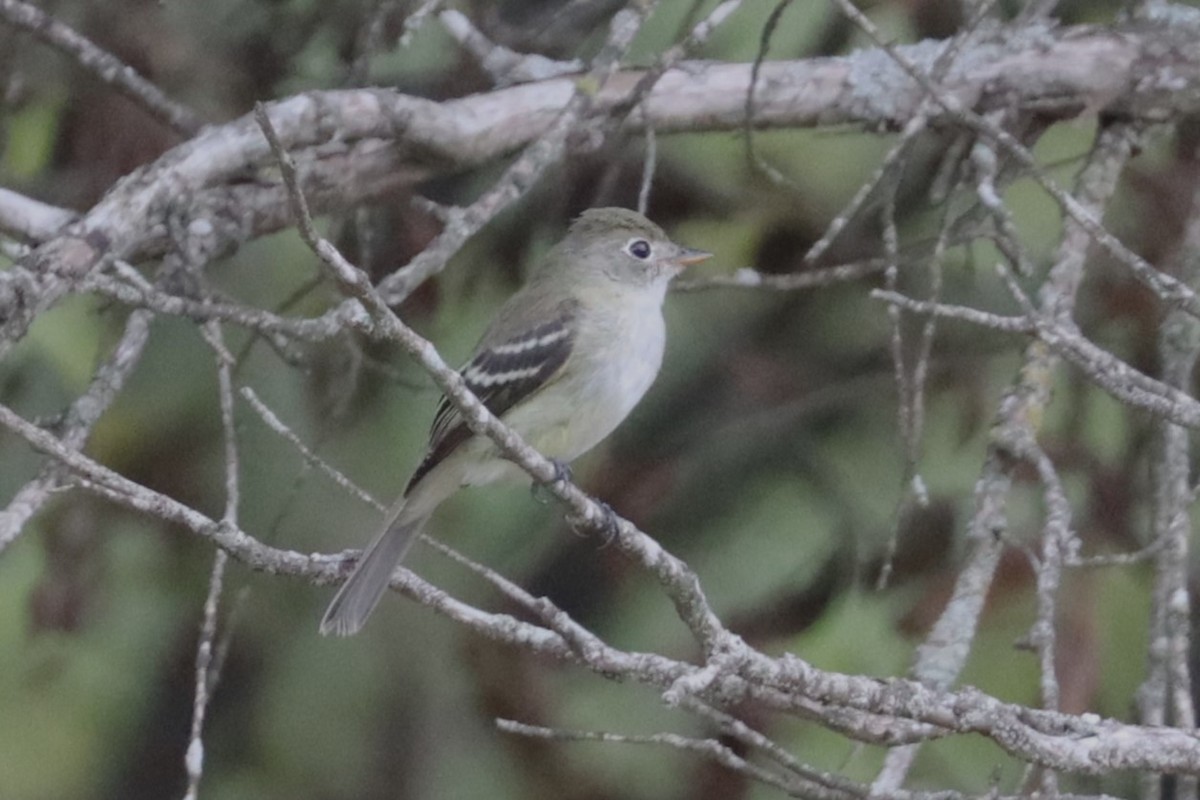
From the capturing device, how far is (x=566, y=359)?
3.65 metres

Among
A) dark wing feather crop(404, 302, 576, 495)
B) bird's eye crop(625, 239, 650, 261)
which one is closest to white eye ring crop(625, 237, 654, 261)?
bird's eye crop(625, 239, 650, 261)

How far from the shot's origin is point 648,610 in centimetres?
381

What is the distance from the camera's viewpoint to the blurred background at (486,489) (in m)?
Result: 3.72

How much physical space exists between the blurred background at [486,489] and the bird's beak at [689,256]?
221 mm

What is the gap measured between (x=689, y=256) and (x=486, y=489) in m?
0.85

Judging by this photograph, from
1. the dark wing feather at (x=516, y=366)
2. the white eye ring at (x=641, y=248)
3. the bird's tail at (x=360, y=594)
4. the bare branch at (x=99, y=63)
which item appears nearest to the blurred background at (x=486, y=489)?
the dark wing feather at (x=516, y=366)

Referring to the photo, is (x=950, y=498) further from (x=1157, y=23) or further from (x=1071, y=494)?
(x=1157, y=23)

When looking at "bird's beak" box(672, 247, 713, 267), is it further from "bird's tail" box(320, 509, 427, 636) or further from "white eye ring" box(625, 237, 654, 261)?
"bird's tail" box(320, 509, 427, 636)

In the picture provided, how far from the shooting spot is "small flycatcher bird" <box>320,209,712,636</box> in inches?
136

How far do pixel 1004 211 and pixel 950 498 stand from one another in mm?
716

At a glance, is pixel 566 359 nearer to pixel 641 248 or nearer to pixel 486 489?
pixel 641 248

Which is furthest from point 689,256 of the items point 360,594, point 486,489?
point 360,594

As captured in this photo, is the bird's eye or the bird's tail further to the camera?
the bird's eye

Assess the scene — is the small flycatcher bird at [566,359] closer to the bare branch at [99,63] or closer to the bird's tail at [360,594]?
the bird's tail at [360,594]
